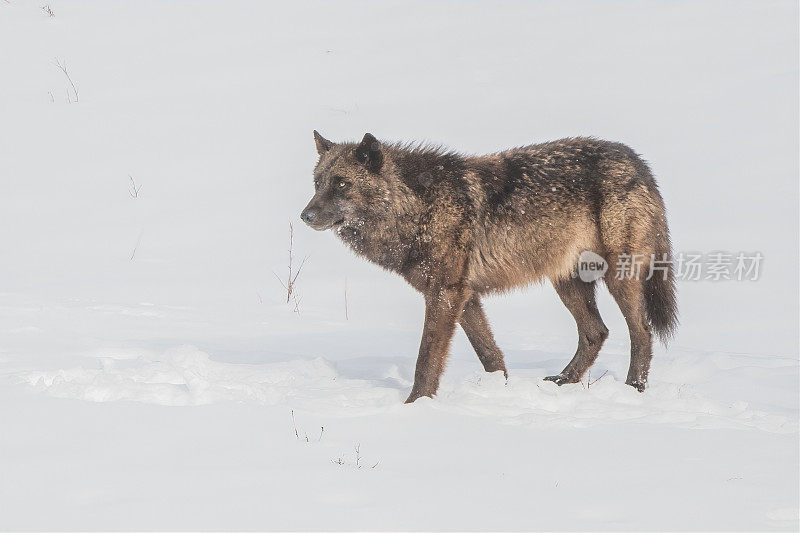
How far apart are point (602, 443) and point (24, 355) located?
3.82 m

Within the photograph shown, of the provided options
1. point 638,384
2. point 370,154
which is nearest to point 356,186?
point 370,154

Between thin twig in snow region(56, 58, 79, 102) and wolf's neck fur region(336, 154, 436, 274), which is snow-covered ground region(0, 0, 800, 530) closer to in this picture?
thin twig in snow region(56, 58, 79, 102)

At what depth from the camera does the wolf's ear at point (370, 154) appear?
18.1ft

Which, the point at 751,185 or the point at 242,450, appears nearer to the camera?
the point at 242,450

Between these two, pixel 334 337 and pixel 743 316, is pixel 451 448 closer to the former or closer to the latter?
pixel 334 337

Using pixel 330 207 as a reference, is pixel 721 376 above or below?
below

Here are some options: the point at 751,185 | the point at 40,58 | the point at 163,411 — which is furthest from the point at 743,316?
the point at 40,58

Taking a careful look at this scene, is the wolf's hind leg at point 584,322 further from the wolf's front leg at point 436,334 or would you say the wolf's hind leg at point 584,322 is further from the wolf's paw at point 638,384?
the wolf's front leg at point 436,334

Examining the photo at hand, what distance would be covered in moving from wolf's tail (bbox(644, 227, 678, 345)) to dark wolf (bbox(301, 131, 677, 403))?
7.1 inches

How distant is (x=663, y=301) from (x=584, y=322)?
594 millimetres

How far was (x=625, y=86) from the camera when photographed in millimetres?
14312

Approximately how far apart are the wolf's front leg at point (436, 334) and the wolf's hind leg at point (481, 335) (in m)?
0.40

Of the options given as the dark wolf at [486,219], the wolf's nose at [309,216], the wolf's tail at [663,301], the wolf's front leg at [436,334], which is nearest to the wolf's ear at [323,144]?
the dark wolf at [486,219]

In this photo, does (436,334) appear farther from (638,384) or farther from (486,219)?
(638,384)
